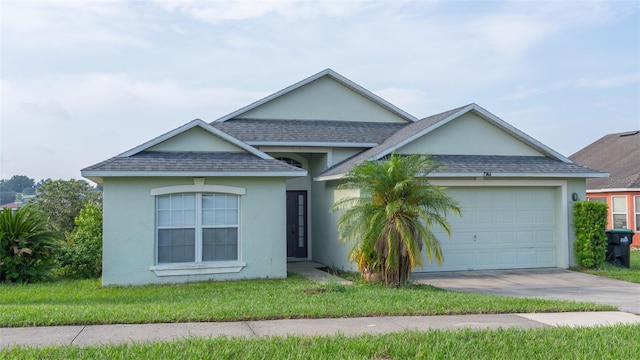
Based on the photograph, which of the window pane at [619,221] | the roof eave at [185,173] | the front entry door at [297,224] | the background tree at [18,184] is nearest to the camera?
the roof eave at [185,173]

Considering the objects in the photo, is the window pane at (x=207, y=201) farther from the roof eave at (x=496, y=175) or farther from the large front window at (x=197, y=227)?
the roof eave at (x=496, y=175)

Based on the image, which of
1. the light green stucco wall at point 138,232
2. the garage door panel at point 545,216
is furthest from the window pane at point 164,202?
the garage door panel at point 545,216

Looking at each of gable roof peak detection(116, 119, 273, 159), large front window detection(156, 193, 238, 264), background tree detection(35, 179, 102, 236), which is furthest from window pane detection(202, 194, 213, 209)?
background tree detection(35, 179, 102, 236)

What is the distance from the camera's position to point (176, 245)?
44.2 ft

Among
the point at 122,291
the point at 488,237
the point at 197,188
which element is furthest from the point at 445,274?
the point at 122,291

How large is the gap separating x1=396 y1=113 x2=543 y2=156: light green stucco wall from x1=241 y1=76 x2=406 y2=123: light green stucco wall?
12.8 ft

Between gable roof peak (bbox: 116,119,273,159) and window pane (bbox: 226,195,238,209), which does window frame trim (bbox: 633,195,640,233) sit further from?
window pane (bbox: 226,195,238,209)

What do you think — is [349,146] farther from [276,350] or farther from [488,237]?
[276,350]

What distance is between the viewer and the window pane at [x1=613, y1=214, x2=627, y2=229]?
23625mm

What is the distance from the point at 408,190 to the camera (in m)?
12.0

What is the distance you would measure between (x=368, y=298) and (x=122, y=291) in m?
5.39

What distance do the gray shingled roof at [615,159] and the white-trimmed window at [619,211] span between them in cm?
59

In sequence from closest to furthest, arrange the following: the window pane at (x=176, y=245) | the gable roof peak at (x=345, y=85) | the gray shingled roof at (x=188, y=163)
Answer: the gray shingled roof at (x=188, y=163) → the window pane at (x=176, y=245) → the gable roof peak at (x=345, y=85)

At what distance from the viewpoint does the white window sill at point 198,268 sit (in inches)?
523
